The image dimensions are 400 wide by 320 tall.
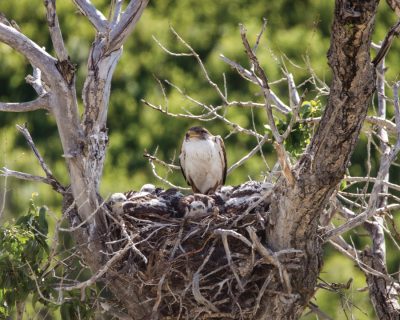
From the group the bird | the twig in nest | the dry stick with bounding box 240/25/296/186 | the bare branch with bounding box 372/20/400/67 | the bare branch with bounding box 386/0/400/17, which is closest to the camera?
the dry stick with bounding box 240/25/296/186

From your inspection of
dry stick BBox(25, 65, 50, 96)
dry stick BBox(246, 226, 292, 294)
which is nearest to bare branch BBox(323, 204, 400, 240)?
dry stick BBox(246, 226, 292, 294)

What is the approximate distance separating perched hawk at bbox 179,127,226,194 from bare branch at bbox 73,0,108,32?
241 centimetres

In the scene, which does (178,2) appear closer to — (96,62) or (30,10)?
(30,10)

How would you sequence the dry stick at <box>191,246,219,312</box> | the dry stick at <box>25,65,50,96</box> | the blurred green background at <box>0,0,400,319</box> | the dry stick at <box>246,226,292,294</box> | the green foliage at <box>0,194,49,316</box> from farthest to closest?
the blurred green background at <box>0,0,400,319</box>, the dry stick at <box>25,65,50,96</box>, the green foliage at <box>0,194,49,316</box>, the dry stick at <box>191,246,219,312</box>, the dry stick at <box>246,226,292,294</box>

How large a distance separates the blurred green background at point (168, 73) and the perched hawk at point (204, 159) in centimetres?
453

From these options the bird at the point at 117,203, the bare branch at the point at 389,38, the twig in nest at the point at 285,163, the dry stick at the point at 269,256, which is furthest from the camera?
the bird at the point at 117,203

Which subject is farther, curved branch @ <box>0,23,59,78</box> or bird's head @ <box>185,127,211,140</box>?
bird's head @ <box>185,127,211,140</box>

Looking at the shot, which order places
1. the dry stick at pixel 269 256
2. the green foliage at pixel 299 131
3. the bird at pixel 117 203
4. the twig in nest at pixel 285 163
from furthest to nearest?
the green foliage at pixel 299 131 → the bird at pixel 117 203 → the dry stick at pixel 269 256 → the twig in nest at pixel 285 163

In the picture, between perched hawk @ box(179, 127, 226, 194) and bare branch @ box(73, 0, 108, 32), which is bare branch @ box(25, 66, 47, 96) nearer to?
bare branch @ box(73, 0, 108, 32)

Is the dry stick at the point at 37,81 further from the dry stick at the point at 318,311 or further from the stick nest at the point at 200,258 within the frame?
the dry stick at the point at 318,311

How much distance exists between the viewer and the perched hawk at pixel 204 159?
10.4 meters

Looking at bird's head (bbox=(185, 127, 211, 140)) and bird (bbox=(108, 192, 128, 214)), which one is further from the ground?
bird (bbox=(108, 192, 128, 214))

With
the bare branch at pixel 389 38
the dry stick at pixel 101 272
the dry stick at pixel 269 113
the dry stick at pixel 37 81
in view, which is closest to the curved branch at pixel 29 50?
the dry stick at pixel 37 81

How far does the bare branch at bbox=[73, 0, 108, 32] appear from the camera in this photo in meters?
8.15
